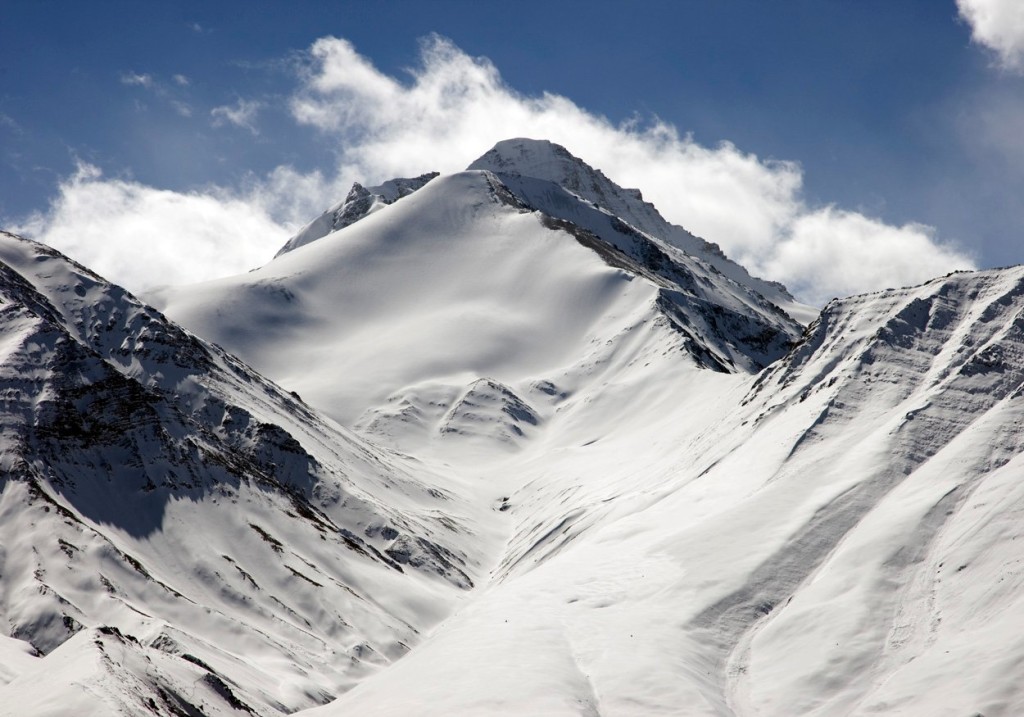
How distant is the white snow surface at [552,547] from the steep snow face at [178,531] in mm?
293

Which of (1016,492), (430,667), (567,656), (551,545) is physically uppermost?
(1016,492)

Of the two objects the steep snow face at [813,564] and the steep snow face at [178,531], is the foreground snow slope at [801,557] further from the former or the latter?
the steep snow face at [178,531]

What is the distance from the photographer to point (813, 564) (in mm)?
67062

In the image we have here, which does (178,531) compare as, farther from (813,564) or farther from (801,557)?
(813,564)

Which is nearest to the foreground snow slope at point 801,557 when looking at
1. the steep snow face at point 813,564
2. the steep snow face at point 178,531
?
the steep snow face at point 813,564

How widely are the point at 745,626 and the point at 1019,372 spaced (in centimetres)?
3499

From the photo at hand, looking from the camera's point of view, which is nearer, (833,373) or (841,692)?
(841,692)

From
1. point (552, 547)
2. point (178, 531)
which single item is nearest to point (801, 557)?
point (552, 547)

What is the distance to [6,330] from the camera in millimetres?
100250

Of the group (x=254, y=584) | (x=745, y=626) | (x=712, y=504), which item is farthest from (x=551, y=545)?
(x=745, y=626)

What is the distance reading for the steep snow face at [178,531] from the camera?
62.2 metres

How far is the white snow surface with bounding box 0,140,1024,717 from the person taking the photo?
181 ft

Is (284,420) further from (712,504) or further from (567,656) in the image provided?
(567,656)

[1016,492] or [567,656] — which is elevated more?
[1016,492]
